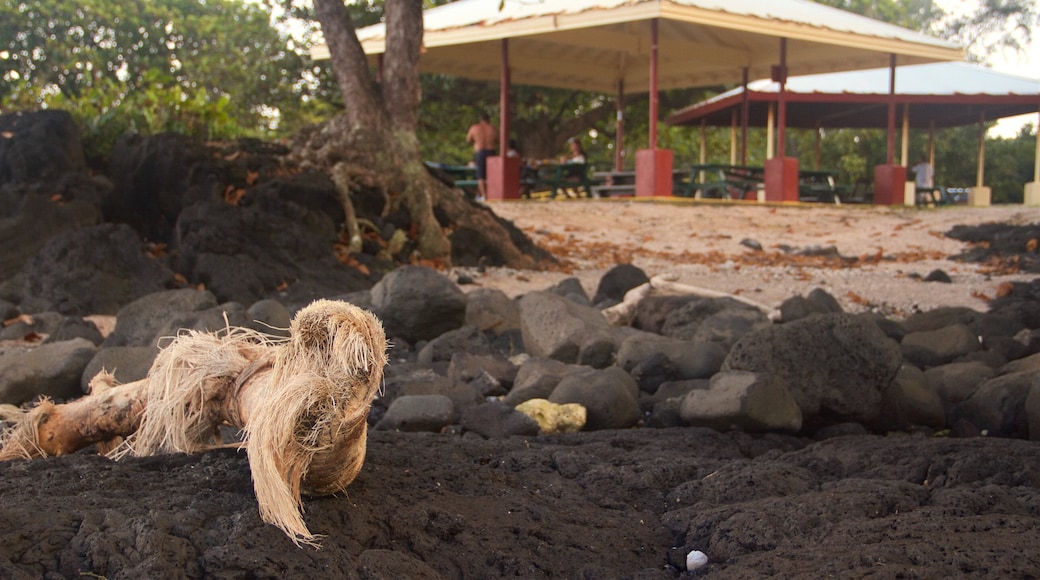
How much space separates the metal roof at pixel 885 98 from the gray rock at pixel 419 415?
1651cm

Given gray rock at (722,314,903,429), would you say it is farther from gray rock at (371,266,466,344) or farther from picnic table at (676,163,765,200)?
picnic table at (676,163,765,200)

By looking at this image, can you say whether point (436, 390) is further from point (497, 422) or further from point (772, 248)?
point (772, 248)

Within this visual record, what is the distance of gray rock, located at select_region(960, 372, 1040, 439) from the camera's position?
4191 millimetres

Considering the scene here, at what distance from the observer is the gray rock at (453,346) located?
18.4 feet

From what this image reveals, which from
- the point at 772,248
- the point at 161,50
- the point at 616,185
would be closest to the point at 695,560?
the point at 772,248

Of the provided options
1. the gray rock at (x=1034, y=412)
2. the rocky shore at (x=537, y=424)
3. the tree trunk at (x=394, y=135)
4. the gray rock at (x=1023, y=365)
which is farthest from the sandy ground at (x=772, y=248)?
the gray rock at (x=1034, y=412)

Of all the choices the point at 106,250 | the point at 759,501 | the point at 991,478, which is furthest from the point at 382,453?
the point at 106,250

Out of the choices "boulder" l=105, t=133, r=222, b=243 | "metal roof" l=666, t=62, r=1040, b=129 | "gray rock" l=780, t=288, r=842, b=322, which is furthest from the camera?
"metal roof" l=666, t=62, r=1040, b=129

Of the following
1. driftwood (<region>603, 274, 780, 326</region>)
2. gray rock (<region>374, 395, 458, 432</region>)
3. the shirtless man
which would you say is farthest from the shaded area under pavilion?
gray rock (<region>374, 395, 458, 432</region>)

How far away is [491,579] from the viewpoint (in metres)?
2.34

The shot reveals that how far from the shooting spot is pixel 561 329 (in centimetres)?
578

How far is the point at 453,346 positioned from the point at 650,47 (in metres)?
12.4

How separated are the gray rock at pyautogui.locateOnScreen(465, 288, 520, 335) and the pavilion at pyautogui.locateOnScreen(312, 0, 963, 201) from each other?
654 cm

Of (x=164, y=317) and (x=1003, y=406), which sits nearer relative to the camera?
(x=1003, y=406)
